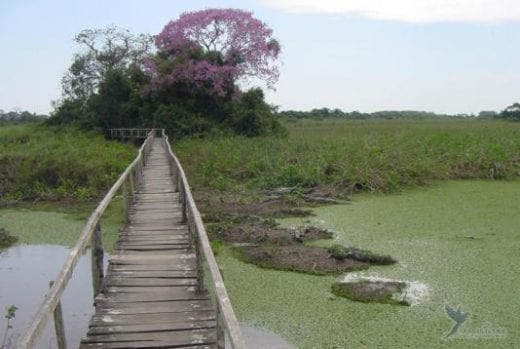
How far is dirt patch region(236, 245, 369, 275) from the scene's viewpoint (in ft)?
23.0

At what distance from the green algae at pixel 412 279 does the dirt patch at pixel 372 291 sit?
12cm

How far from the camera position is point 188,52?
23.7 metres

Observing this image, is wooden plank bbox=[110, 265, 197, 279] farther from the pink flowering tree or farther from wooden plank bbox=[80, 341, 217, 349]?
the pink flowering tree

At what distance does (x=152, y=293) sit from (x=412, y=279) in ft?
10.0

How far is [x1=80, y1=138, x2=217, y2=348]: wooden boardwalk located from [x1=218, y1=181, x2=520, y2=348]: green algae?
0.78 meters

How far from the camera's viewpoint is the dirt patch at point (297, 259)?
23.0 feet

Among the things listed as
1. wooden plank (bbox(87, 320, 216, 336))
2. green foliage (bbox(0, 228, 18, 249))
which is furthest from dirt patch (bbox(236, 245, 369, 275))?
green foliage (bbox(0, 228, 18, 249))

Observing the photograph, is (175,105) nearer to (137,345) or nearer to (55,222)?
(55,222)

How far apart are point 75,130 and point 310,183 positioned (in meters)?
18.1

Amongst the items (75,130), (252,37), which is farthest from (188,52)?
(75,130)

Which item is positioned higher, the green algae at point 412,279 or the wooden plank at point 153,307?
the wooden plank at point 153,307

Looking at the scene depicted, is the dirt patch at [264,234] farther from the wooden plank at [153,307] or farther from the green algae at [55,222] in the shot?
the wooden plank at [153,307]

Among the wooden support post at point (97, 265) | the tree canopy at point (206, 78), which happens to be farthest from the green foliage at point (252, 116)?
the wooden support post at point (97, 265)

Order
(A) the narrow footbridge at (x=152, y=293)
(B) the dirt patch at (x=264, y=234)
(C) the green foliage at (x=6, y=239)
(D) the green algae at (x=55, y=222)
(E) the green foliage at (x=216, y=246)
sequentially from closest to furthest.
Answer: (A) the narrow footbridge at (x=152, y=293) → (E) the green foliage at (x=216, y=246) → (B) the dirt patch at (x=264, y=234) → (C) the green foliage at (x=6, y=239) → (D) the green algae at (x=55, y=222)
